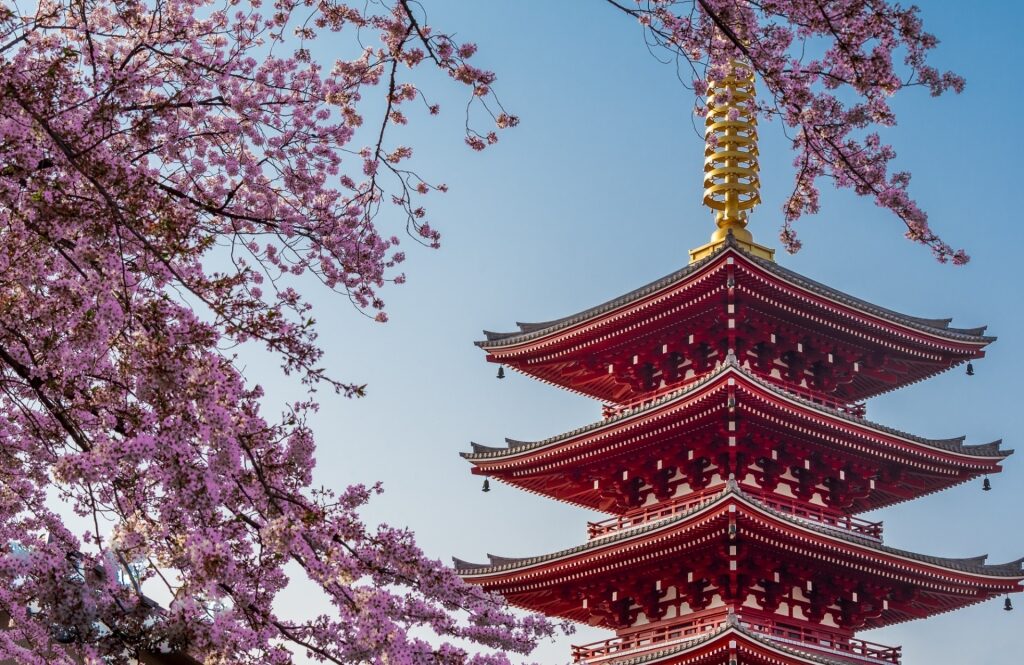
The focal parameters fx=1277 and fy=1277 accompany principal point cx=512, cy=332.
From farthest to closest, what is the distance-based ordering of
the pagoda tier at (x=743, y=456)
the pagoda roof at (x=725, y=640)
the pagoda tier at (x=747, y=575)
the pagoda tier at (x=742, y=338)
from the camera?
the pagoda tier at (x=742, y=338), the pagoda tier at (x=743, y=456), the pagoda tier at (x=747, y=575), the pagoda roof at (x=725, y=640)

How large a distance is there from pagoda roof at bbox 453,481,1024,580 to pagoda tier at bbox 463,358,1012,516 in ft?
3.04

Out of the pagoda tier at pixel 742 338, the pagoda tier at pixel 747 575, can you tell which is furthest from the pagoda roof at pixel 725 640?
the pagoda tier at pixel 742 338

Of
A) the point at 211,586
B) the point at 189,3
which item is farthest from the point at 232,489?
the point at 189,3

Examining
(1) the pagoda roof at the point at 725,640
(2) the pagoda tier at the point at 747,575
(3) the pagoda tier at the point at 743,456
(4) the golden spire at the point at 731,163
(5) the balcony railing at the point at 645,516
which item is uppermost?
(4) the golden spire at the point at 731,163

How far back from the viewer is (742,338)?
24859 millimetres

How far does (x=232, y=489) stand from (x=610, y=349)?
61.6 feet

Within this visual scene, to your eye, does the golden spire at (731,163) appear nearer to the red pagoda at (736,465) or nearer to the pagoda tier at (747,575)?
the red pagoda at (736,465)

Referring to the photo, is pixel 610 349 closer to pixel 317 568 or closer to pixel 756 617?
pixel 756 617

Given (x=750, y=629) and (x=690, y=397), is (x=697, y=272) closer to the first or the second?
(x=690, y=397)

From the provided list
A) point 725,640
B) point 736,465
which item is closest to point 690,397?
point 736,465

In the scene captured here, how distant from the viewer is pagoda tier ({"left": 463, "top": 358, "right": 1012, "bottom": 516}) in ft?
76.6

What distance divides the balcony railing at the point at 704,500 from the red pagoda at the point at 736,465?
45 mm

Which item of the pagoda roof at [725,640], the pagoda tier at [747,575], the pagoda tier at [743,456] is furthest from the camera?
the pagoda tier at [743,456]

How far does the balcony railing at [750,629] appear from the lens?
2253cm
